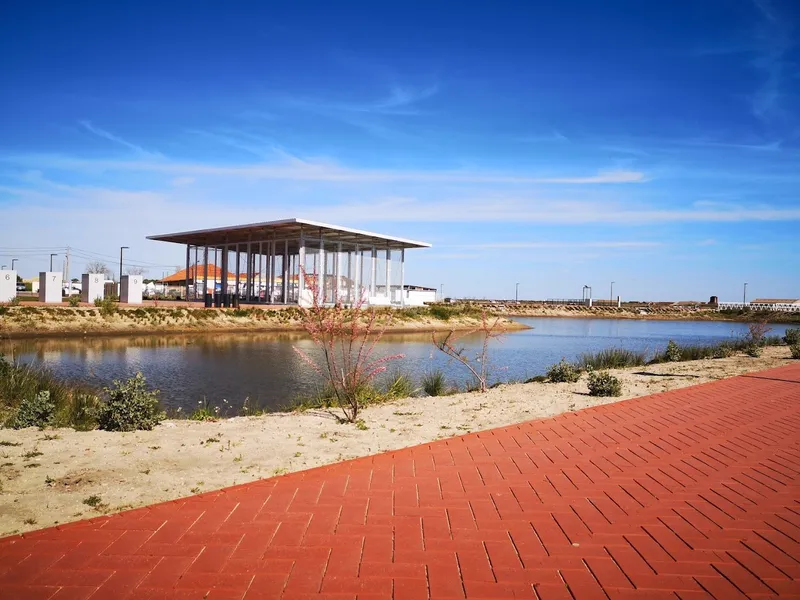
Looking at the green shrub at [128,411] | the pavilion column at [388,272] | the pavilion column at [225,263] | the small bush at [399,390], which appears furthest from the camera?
the pavilion column at [388,272]

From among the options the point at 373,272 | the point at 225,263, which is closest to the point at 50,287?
the point at 225,263

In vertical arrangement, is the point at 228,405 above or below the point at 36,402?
below

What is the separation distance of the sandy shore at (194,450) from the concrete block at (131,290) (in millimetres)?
30189

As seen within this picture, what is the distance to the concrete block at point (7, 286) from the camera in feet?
95.9

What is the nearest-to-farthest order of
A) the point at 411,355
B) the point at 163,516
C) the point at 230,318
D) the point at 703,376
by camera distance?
the point at 163,516
the point at 703,376
the point at 411,355
the point at 230,318

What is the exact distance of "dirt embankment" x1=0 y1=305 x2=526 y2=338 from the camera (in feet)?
76.8

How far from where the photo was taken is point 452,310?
135ft

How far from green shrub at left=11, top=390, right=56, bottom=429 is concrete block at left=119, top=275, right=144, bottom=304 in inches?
1178

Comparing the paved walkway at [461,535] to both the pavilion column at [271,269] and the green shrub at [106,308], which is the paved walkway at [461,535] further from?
the pavilion column at [271,269]

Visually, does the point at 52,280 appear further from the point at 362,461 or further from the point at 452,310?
the point at 362,461

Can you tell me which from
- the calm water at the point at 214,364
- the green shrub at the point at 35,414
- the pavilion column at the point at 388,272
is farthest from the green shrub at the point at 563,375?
the pavilion column at the point at 388,272

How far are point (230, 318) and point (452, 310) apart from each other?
16804 mm

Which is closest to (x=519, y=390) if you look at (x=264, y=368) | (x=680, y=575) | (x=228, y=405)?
(x=228, y=405)

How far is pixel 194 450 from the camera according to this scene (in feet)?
16.0
